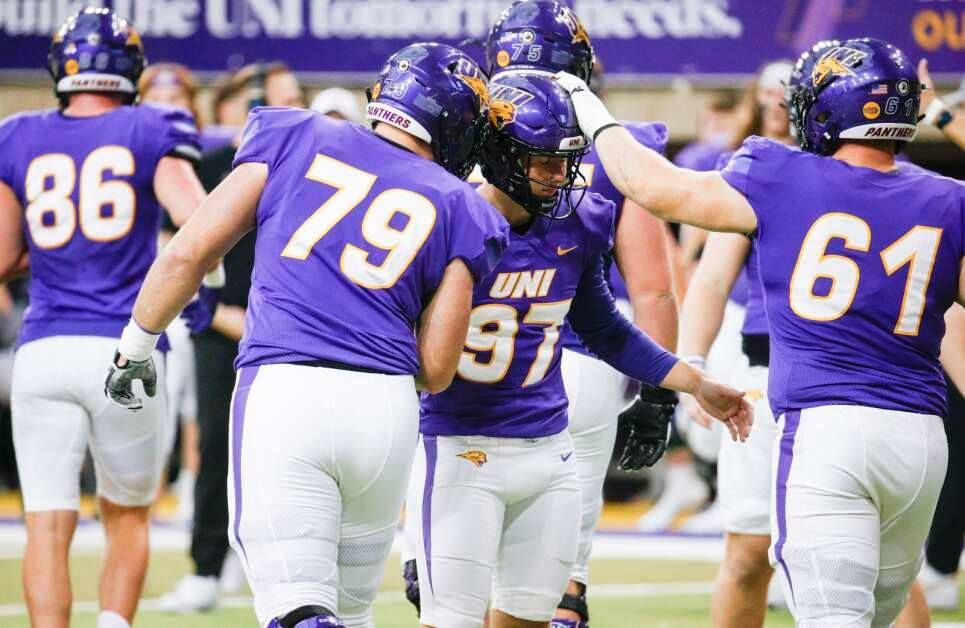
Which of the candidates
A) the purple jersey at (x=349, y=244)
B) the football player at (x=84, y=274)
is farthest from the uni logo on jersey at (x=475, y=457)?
the football player at (x=84, y=274)

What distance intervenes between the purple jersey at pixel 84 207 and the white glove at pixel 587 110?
1609 mm

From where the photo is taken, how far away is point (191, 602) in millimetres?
6301

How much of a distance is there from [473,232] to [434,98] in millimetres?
338

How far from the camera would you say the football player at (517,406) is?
3.84m

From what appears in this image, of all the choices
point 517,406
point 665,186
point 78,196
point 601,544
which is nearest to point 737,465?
point 517,406

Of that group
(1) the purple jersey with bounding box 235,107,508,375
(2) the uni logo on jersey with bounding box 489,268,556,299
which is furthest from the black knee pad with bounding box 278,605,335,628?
(2) the uni logo on jersey with bounding box 489,268,556,299

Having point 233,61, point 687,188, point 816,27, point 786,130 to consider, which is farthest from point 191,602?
point 816,27

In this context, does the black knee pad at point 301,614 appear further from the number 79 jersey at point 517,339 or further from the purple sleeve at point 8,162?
the purple sleeve at point 8,162

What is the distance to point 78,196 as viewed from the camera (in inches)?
193

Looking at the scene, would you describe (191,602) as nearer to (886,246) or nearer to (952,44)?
(886,246)

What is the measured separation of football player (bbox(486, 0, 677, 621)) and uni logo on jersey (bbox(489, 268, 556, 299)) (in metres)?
0.64

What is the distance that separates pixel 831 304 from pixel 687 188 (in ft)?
1.45

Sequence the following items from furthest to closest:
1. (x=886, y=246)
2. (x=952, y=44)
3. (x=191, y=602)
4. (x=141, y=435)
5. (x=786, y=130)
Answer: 1. (x=952, y=44)
2. (x=191, y=602)
3. (x=786, y=130)
4. (x=141, y=435)
5. (x=886, y=246)

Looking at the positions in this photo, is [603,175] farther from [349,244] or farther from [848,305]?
[349,244]
